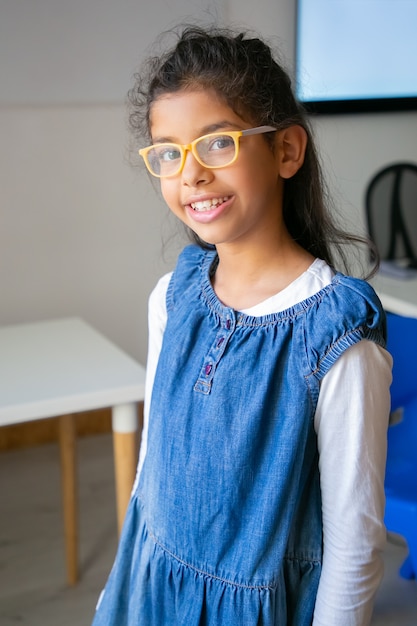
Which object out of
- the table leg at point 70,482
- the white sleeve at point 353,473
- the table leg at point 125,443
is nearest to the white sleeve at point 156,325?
the white sleeve at point 353,473

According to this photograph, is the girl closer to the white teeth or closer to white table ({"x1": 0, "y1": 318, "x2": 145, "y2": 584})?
the white teeth

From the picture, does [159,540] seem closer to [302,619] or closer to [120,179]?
[302,619]

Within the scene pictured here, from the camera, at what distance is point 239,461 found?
3.23ft

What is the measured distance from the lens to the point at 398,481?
178cm

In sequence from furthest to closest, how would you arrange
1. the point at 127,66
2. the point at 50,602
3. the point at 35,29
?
the point at 127,66, the point at 35,29, the point at 50,602

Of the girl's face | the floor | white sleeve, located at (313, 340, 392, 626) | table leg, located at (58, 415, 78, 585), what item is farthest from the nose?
the floor

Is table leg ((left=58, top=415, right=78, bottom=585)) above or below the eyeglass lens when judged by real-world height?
below

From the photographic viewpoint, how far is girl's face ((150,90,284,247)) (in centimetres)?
96

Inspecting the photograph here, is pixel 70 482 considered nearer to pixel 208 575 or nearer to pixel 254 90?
pixel 208 575

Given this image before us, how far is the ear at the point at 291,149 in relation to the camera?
1.03 m

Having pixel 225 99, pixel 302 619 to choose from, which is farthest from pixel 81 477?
pixel 225 99

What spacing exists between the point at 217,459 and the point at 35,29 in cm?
202

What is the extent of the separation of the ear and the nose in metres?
0.12

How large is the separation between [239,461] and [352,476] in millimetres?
134
